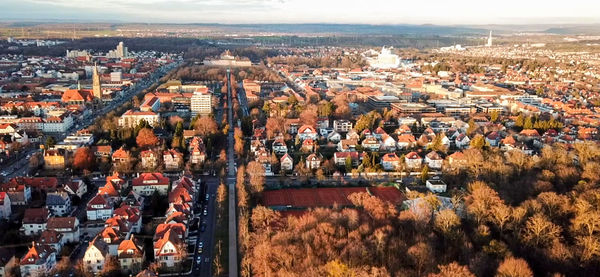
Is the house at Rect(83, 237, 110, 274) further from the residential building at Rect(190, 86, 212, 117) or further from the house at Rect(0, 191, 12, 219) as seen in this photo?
the residential building at Rect(190, 86, 212, 117)

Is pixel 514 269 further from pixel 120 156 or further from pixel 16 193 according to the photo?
pixel 120 156

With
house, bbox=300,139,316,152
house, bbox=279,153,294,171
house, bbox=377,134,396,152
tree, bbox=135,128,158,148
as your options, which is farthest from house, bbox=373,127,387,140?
tree, bbox=135,128,158,148

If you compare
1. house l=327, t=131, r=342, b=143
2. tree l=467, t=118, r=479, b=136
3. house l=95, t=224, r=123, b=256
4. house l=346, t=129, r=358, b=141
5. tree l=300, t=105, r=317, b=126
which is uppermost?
tree l=300, t=105, r=317, b=126

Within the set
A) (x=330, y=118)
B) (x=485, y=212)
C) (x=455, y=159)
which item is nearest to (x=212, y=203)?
(x=485, y=212)

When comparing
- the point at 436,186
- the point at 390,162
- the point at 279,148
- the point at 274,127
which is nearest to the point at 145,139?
the point at 279,148

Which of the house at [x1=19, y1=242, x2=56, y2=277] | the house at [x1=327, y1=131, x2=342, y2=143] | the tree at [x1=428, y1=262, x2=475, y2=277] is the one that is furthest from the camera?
the house at [x1=327, y1=131, x2=342, y2=143]

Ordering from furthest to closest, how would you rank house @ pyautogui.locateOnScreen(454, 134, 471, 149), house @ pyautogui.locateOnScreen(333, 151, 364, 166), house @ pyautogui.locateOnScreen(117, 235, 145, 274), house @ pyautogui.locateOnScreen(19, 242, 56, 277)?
1. house @ pyautogui.locateOnScreen(454, 134, 471, 149)
2. house @ pyautogui.locateOnScreen(333, 151, 364, 166)
3. house @ pyautogui.locateOnScreen(117, 235, 145, 274)
4. house @ pyautogui.locateOnScreen(19, 242, 56, 277)

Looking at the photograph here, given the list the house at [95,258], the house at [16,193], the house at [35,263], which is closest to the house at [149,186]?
the house at [16,193]
